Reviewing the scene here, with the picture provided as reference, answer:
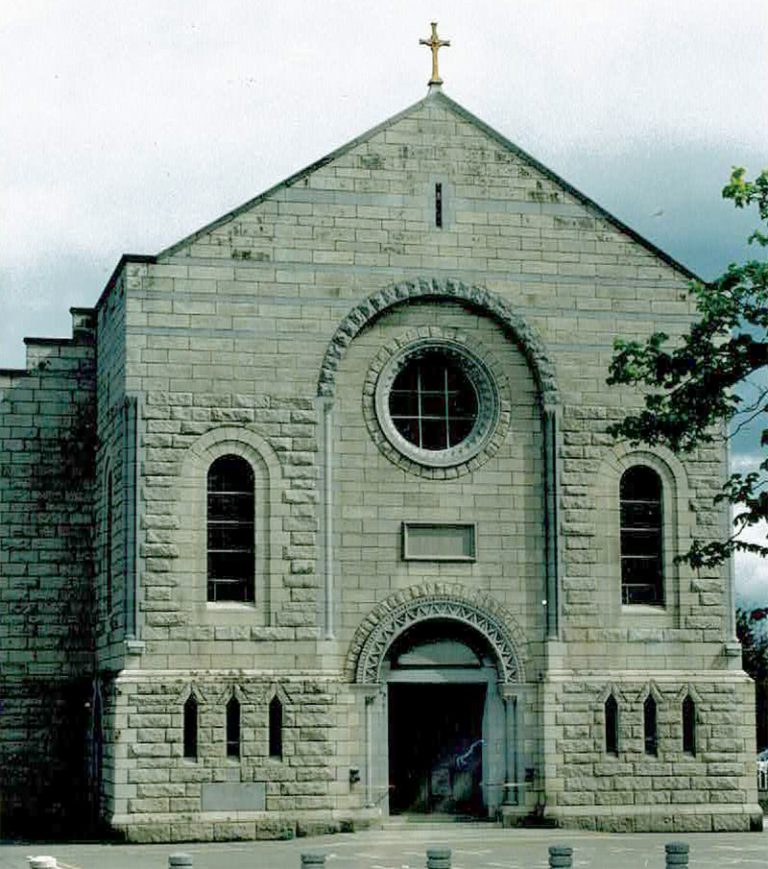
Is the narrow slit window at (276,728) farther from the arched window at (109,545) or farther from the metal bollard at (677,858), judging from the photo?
the metal bollard at (677,858)

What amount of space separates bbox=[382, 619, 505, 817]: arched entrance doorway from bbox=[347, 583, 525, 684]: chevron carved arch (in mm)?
252

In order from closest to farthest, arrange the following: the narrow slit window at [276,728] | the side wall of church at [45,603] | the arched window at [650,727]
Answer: the narrow slit window at [276,728], the arched window at [650,727], the side wall of church at [45,603]

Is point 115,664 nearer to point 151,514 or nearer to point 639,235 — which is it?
point 151,514

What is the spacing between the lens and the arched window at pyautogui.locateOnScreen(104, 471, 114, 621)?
3316 cm

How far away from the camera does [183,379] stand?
31.6m

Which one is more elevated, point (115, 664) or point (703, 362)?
point (703, 362)

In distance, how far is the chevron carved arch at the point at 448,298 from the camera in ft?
106

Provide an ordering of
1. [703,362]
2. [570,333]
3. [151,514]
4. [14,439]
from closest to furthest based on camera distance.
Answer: [703,362] → [151,514] → [570,333] → [14,439]

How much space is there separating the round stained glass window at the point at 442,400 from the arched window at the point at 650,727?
207 inches

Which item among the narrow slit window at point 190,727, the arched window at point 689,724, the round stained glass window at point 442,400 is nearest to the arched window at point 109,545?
the narrow slit window at point 190,727

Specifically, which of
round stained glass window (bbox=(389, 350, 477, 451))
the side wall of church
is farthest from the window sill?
the side wall of church

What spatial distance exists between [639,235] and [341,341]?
19.2ft

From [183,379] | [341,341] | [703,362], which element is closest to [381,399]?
[341,341]

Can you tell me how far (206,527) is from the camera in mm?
31453
